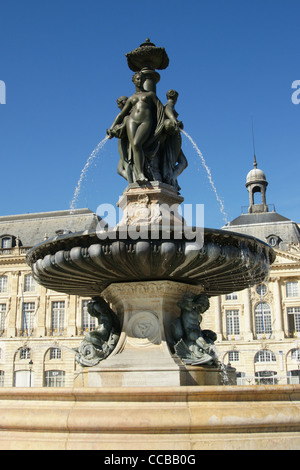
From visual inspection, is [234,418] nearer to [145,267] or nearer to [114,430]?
[114,430]

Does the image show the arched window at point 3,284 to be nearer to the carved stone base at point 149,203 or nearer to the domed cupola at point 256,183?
the domed cupola at point 256,183

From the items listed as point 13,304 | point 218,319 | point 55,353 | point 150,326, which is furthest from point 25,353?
point 150,326

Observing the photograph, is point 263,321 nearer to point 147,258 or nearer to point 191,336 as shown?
point 191,336

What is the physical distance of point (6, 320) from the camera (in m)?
57.3

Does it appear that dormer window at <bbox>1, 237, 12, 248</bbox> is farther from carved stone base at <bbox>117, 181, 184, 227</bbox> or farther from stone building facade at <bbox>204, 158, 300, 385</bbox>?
carved stone base at <bbox>117, 181, 184, 227</bbox>

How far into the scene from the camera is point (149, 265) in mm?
6863

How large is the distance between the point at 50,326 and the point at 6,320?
475 centimetres

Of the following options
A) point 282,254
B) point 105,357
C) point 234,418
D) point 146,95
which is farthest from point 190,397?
point 282,254

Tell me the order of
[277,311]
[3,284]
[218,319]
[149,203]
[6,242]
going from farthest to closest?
[3,284] → [6,242] → [218,319] → [277,311] → [149,203]

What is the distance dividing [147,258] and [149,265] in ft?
0.62

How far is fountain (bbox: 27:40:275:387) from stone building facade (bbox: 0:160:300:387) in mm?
43736

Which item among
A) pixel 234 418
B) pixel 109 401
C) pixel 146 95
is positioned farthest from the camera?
pixel 146 95

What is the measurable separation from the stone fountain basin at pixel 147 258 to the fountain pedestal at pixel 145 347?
6.5 inches

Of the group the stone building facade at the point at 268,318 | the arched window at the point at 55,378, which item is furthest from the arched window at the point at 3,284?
the stone building facade at the point at 268,318
